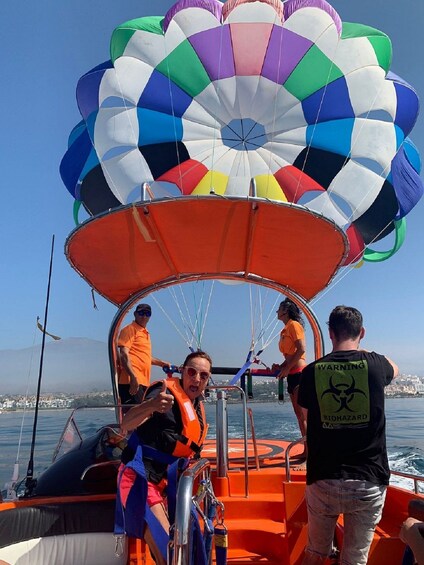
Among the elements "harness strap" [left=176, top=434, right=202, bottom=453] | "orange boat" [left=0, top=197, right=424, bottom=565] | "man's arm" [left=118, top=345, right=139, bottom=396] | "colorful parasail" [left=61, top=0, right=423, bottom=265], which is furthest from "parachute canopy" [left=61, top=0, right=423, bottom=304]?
"harness strap" [left=176, top=434, right=202, bottom=453]

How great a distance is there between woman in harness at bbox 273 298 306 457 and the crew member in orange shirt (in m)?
1.60

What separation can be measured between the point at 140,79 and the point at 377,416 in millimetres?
6642

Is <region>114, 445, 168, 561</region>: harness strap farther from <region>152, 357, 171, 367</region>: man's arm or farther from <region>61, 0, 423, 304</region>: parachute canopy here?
<region>61, 0, 423, 304</region>: parachute canopy

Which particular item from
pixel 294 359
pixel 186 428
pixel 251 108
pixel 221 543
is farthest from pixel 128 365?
pixel 251 108

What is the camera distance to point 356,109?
763 cm

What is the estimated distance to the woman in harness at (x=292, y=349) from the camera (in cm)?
530

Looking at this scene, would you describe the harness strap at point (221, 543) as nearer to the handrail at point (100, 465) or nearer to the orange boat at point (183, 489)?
the orange boat at point (183, 489)

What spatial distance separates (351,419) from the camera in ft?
7.98

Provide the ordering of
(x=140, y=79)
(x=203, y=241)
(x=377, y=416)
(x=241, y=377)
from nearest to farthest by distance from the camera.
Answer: (x=377, y=416)
(x=203, y=241)
(x=241, y=377)
(x=140, y=79)

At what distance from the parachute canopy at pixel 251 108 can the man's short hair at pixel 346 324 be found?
4.81 meters

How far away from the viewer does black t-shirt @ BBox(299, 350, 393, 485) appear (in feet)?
7.96

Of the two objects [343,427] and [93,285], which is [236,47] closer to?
[93,285]

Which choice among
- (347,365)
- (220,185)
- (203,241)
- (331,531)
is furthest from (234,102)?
(331,531)

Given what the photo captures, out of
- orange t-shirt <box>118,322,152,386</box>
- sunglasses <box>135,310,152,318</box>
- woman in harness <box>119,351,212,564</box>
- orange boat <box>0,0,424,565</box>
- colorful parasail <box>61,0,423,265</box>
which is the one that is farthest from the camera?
colorful parasail <box>61,0,423,265</box>
